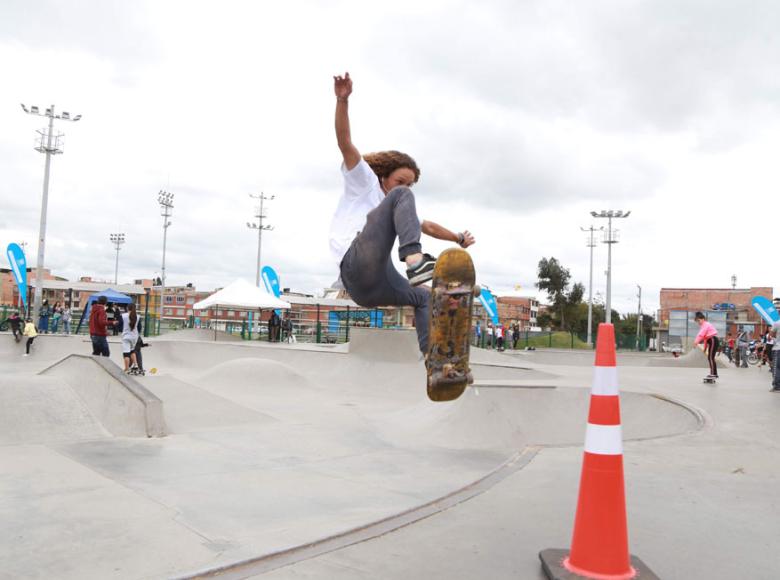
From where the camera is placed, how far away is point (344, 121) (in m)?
3.23

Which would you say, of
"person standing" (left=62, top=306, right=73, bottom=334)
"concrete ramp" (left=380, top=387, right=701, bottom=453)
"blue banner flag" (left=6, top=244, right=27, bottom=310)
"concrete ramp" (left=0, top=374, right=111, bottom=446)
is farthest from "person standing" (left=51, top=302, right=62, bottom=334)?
"concrete ramp" (left=380, top=387, right=701, bottom=453)

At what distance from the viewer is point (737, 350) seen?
19.6 m

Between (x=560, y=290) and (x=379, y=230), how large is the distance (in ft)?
215

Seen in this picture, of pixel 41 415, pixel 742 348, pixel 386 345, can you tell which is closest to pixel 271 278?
pixel 386 345

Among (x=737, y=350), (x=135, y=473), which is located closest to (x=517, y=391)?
(x=135, y=473)

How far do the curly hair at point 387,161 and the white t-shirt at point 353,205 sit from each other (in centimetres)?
17

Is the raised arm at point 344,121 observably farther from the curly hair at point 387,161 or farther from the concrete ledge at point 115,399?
the concrete ledge at point 115,399

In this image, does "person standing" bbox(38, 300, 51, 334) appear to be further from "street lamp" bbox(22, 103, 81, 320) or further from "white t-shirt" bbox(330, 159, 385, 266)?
"white t-shirt" bbox(330, 159, 385, 266)

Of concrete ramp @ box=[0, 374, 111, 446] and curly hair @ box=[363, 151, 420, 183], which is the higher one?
curly hair @ box=[363, 151, 420, 183]

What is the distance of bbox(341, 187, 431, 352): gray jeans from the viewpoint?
305 centimetres

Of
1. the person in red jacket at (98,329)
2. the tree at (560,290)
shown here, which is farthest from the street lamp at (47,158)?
the tree at (560,290)

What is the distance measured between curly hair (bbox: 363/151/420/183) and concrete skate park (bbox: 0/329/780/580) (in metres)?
2.01

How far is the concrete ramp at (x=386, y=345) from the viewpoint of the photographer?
48.6ft

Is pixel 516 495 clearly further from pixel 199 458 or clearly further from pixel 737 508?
pixel 199 458
